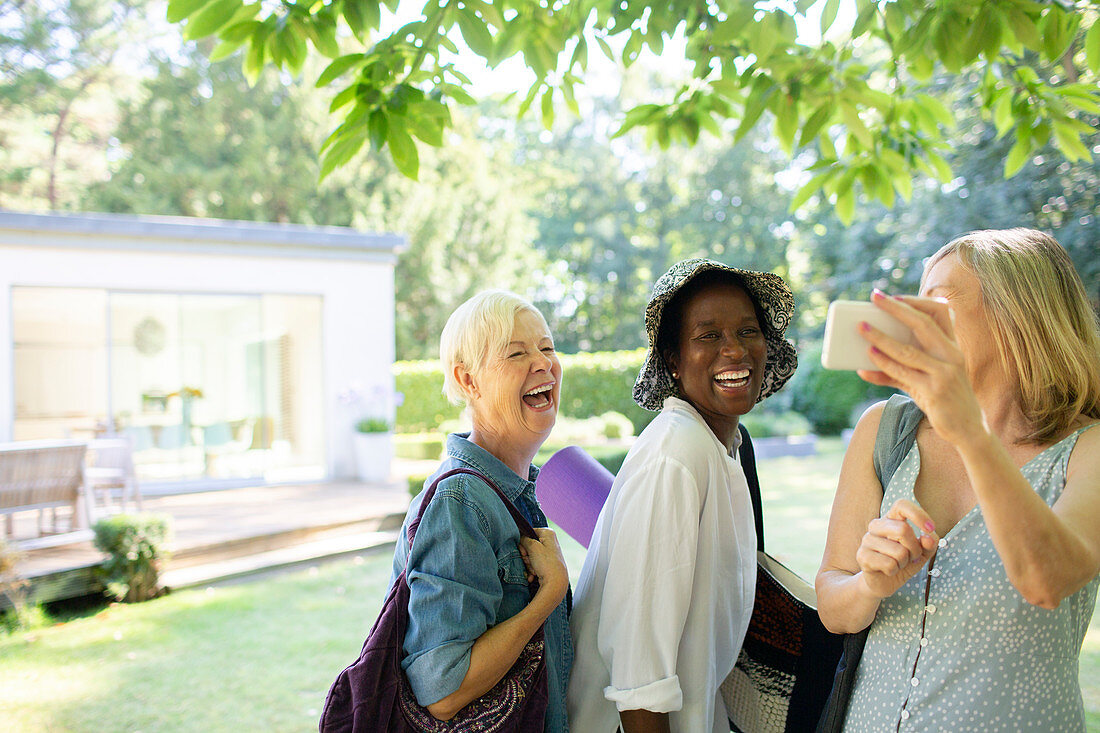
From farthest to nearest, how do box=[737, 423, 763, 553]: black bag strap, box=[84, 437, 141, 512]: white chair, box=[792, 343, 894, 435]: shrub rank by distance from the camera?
box=[792, 343, 894, 435]: shrub → box=[84, 437, 141, 512]: white chair → box=[737, 423, 763, 553]: black bag strap

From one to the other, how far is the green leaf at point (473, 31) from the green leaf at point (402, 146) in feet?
1.07

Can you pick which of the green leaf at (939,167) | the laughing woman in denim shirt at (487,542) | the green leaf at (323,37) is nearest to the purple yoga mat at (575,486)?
the laughing woman in denim shirt at (487,542)

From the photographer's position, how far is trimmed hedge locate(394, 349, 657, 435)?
19781 millimetres

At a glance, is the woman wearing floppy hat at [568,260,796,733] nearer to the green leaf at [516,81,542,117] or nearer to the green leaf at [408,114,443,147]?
the green leaf at [408,114,443,147]

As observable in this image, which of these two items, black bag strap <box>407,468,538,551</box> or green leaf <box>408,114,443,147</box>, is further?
green leaf <box>408,114,443,147</box>

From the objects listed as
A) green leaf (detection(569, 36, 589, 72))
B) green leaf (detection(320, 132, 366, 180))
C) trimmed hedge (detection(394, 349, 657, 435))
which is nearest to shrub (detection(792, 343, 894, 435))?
trimmed hedge (detection(394, 349, 657, 435))

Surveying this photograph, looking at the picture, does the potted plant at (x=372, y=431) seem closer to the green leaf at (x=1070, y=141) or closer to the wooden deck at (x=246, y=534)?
the wooden deck at (x=246, y=534)

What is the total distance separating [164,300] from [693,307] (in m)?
12.5

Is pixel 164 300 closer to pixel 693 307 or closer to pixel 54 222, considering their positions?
pixel 54 222

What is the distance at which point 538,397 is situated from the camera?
6.37 feet

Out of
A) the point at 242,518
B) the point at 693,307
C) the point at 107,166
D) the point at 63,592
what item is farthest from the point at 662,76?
the point at 693,307

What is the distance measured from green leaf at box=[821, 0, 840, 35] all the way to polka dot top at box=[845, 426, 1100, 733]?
142 cm

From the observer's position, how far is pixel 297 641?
18.6ft

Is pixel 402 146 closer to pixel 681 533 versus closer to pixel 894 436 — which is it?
pixel 681 533
